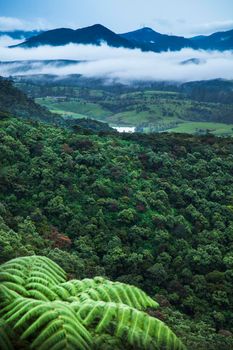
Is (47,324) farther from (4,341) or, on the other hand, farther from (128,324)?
(128,324)

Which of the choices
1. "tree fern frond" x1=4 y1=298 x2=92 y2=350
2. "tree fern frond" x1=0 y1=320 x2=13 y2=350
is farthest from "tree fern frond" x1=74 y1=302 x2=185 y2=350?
"tree fern frond" x1=0 y1=320 x2=13 y2=350

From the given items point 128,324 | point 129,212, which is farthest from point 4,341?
point 129,212

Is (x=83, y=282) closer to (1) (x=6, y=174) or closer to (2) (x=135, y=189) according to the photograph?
(1) (x=6, y=174)

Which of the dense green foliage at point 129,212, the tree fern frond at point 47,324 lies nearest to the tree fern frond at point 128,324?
the tree fern frond at point 47,324

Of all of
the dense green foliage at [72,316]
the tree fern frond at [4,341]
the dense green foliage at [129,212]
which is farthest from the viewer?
the dense green foliage at [129,212]

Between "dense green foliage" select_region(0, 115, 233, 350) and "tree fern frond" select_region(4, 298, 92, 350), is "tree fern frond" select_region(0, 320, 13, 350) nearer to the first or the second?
"tree fern frond" select_region(4, 298, 92, 350)

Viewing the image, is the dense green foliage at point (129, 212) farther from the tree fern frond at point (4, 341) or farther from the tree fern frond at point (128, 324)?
the tree fern frond at point (4, 341)
